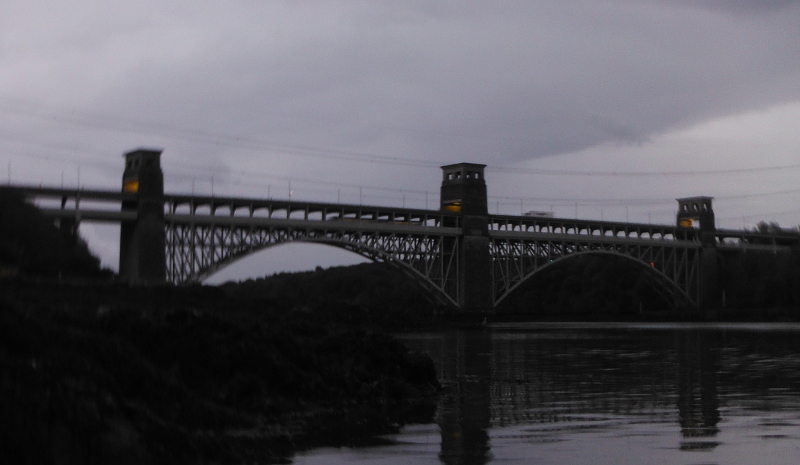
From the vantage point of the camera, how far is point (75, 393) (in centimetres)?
1260

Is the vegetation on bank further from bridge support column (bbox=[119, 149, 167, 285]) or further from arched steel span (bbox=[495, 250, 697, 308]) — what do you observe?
arched steel span (bbox=[495, 250, 697, 308])

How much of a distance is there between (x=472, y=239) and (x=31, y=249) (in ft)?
218

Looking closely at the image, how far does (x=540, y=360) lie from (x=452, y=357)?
4475 mm

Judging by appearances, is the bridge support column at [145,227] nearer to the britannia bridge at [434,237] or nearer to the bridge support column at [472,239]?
the britannia bridge at [434,237]

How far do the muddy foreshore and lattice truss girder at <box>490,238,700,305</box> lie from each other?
81319 millimetres

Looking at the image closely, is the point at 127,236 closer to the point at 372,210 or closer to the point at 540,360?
the point at 372,210

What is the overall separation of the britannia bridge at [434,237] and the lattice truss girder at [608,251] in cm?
19

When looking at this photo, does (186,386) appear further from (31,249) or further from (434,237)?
(434,237)

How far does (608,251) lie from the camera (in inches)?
4513

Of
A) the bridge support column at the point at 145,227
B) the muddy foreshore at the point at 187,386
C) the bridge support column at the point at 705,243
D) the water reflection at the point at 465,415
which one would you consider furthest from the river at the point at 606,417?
the bridge support column at the point at 705,243

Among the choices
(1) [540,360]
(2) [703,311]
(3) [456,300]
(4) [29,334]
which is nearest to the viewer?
(4) [29,334]

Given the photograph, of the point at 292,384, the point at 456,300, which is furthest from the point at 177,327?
the point at 456,300

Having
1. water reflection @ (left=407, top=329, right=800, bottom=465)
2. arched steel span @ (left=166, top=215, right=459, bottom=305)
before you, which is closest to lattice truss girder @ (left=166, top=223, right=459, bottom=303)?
arched steel span @ (left=166, top=215, right=459, bottom=305)

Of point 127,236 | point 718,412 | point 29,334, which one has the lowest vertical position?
point 718,412
